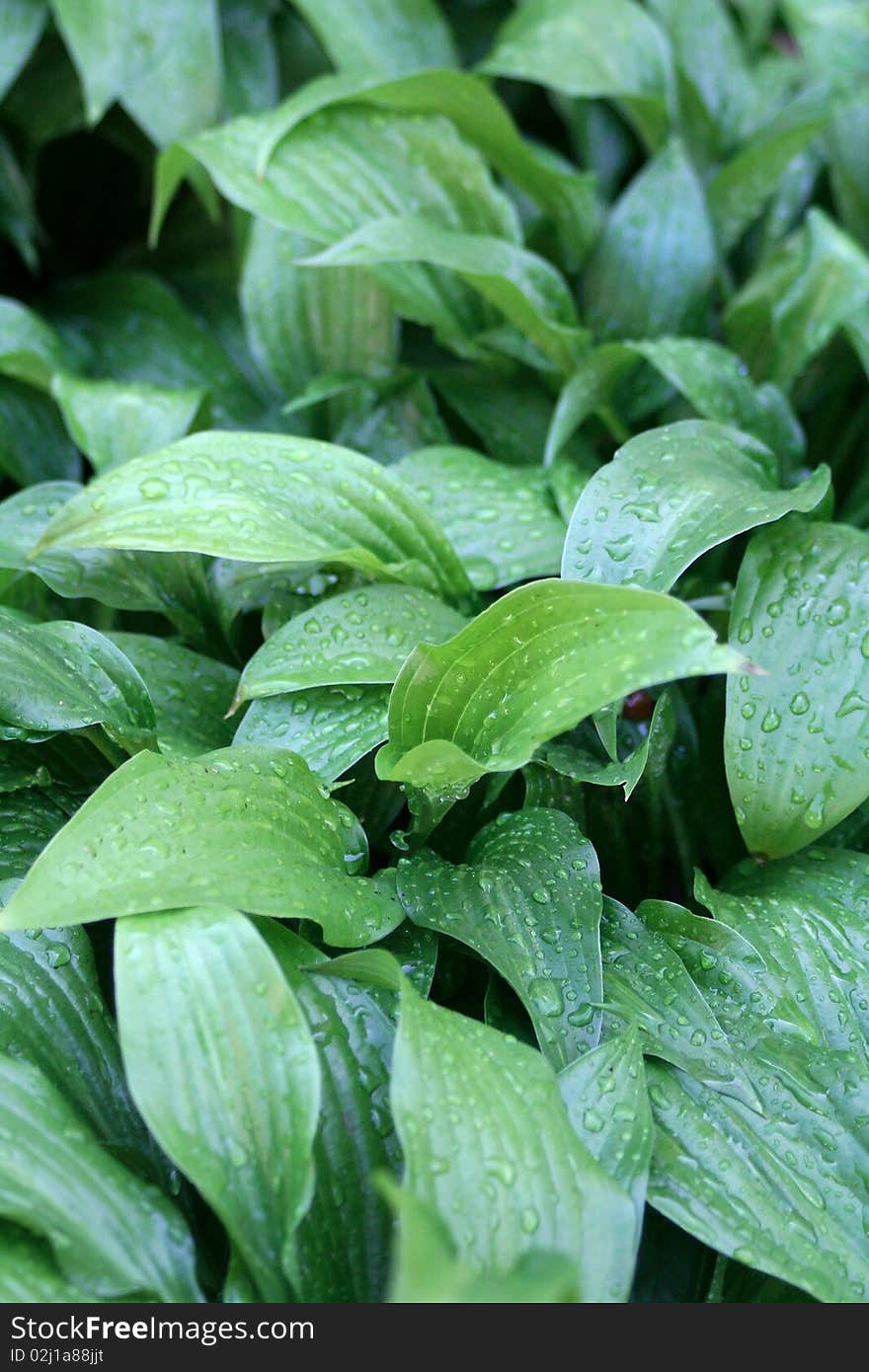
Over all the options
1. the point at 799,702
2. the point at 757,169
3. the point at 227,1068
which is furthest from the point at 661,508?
the point at 757,169

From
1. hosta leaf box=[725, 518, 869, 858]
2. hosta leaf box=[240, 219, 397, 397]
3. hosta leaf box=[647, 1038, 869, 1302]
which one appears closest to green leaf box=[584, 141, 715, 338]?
hosta leaf box=[240, 219, 397, 397]

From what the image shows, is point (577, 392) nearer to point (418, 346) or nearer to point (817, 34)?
point (418, 346)

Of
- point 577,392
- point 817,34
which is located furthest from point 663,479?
point 817,34

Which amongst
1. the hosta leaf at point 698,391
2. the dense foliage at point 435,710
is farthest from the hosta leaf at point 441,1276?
the hosta leaf at point 698,391

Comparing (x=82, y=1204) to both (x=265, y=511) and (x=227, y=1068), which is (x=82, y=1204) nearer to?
(x=227, y=1068)

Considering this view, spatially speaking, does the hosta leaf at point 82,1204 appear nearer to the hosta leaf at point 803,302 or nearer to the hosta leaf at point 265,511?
the hosta leaf at point 265,511

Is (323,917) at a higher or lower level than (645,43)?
lower
